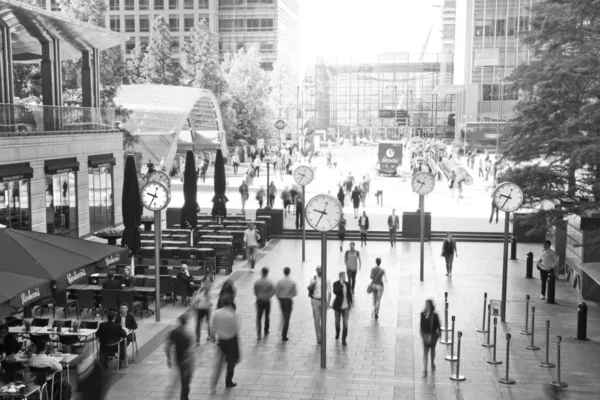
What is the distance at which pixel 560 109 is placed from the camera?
18.6m

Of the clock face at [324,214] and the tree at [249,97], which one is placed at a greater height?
the tree at [249,97]

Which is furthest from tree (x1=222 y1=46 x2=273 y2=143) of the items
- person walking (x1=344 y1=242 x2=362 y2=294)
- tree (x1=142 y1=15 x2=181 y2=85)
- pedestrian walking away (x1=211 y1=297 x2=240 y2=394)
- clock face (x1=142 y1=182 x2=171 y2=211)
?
pedestrian walking away (x1=211 y1=297 x2=240 y2=394)

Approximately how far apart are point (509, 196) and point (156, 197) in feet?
26.7

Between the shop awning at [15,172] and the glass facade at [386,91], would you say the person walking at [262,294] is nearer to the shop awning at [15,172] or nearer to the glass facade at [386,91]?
the shop awning at [15,172]

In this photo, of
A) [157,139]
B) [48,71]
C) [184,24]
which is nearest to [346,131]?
[184,24]

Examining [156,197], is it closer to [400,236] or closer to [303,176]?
[303,176]

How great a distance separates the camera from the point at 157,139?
4875 centimetres

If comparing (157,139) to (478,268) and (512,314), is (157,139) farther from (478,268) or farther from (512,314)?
(512,314)

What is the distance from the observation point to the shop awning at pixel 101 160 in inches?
1133

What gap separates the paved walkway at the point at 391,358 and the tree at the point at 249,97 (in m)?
51.2

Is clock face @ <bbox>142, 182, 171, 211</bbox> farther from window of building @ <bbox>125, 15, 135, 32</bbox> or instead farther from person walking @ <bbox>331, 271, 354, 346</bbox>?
window of building @ <bbox>125, 15, 135, 32</bbox>

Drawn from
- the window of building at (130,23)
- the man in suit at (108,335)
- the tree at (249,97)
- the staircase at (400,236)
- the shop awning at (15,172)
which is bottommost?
the staircase at (400,236)

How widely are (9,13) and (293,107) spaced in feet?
218

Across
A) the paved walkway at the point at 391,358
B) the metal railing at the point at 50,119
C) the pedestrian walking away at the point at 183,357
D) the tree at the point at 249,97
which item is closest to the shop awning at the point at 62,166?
the metal railing at the point at 50,119
